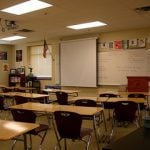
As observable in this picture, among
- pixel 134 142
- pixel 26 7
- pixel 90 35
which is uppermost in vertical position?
pixel 26 7

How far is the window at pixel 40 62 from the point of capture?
10984 mm

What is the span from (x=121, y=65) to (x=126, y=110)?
4.20 m

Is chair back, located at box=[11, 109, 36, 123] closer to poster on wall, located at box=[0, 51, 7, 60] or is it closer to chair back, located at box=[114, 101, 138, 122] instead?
chair back, located at box=[114, 101, 138, 122]

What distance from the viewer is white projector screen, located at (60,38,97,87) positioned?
356 inches

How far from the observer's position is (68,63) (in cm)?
978


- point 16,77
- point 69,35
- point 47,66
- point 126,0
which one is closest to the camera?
point 126,0

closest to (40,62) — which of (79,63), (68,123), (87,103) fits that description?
(79,63)

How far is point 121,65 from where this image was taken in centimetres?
848

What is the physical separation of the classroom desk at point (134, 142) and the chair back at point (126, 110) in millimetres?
2875

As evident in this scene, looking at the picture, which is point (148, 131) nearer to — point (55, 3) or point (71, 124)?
point (71, 124)

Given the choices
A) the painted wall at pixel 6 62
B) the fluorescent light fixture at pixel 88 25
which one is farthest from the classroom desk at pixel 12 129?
the painted wall at pixel 6 62

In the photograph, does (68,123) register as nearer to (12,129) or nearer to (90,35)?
(12,129)

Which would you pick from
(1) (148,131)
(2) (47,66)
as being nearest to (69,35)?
(2) (47,66)

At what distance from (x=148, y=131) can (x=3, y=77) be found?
11177 mm
